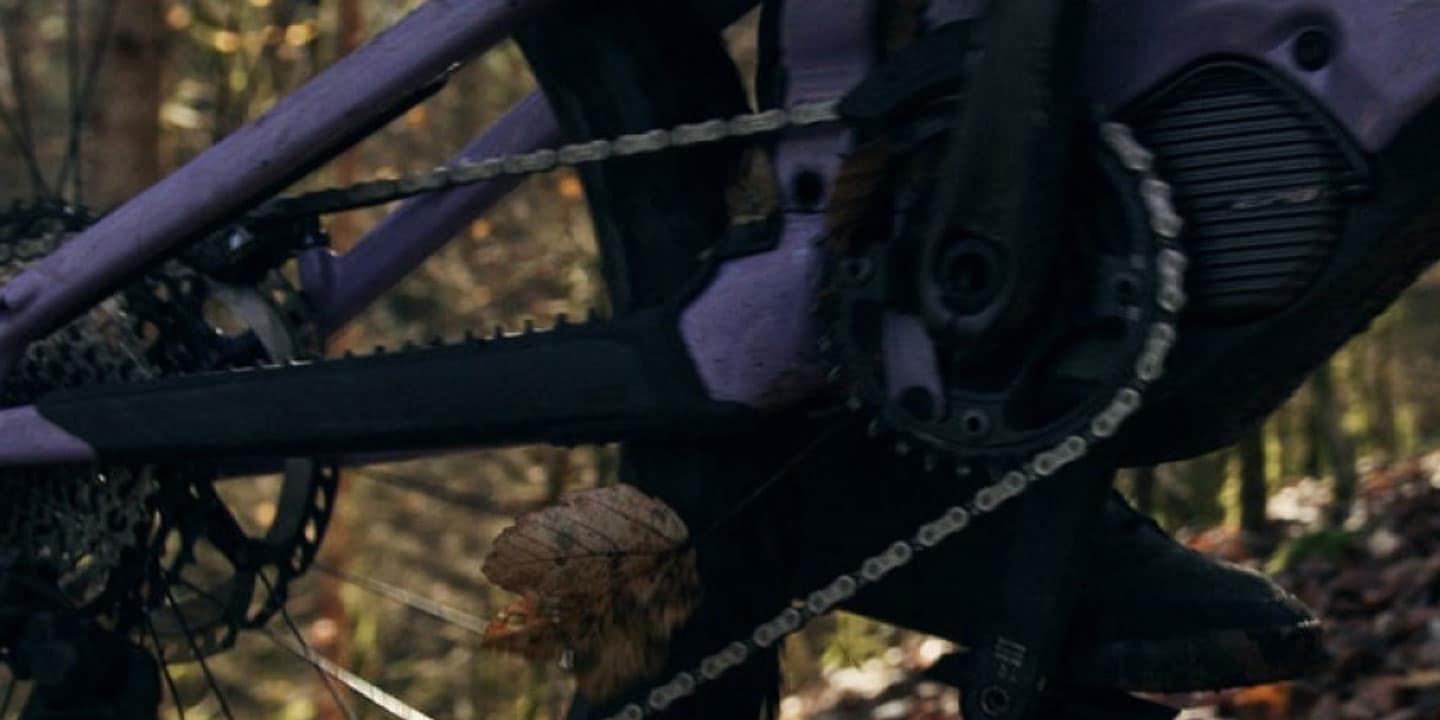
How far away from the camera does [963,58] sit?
2.98m

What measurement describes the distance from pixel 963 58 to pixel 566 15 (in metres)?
0.69

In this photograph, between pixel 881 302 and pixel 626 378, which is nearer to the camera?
pixel 881 302

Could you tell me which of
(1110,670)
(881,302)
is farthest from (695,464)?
(1110,670)

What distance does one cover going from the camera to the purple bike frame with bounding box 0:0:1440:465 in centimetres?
277

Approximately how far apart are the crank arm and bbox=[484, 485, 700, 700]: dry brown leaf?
0.13m

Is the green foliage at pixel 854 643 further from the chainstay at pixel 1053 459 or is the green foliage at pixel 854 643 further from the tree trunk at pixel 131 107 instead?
the chainstay at pixel 1053 459

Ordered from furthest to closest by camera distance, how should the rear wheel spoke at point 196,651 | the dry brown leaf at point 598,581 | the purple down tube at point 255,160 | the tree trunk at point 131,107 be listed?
the tree trunk at point 131,107 < the rear wheel spoke at point 196,651 < the purple down tube at point 255,160 < the dry brown leaf at point 598,581

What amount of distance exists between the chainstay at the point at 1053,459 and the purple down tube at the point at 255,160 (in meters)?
0.91

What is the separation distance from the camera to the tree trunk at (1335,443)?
7.09 meters

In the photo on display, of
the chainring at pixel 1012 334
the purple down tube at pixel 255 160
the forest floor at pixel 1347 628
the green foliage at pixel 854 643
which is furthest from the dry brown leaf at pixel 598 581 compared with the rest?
the green foliage at pixel 854 643

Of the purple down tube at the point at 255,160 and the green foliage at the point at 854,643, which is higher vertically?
the purple down tube at the point at 255,160

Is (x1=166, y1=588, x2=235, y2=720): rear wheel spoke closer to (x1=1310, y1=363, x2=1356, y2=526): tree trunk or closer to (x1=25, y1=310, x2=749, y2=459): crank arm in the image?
(x1=25, y1=310, x2=749, y2=459): crank arm

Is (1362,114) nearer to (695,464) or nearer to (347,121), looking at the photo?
(695,464)

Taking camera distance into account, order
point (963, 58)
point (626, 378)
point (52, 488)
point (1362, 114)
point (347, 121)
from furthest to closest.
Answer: point (52, 488) → point (347, 121) → point (626, 378) → point (963, 58) → point (1362, 114)
